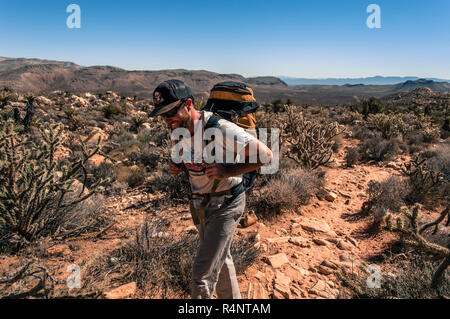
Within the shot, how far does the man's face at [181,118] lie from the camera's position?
5.20ft

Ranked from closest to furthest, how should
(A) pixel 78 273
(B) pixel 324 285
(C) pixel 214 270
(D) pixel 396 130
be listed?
(C) pixel 214 270
(A) pixel 78 273
(B) pixel 324 285
(D) pixel 396 130

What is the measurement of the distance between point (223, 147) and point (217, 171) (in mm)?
161

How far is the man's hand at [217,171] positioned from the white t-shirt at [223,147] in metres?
0.10

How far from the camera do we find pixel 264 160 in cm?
150

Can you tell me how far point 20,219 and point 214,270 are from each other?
2480mm

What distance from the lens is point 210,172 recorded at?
1.50 meters

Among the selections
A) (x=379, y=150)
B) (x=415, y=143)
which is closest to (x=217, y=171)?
(x=379, y=150)

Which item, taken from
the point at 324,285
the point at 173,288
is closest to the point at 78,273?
the point at 173,288

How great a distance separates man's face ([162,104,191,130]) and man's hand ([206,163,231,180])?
0.35m

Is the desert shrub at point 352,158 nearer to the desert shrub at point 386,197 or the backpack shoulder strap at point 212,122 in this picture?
the desert shrub at point 386,197
